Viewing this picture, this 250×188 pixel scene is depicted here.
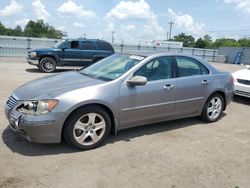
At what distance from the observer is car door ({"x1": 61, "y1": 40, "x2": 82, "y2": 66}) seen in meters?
13.7

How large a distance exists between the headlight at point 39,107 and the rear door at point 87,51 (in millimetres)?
10269

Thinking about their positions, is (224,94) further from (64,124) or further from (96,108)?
(64,124)

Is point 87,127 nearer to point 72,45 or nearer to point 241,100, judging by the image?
point 241,100

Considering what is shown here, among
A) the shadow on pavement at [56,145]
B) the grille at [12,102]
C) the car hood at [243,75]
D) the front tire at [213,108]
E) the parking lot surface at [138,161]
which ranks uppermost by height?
the car hood at [243,75]

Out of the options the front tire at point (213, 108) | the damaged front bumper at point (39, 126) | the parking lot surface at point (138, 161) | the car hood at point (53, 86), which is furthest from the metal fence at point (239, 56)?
the damaged front bumper at point (39, 126)

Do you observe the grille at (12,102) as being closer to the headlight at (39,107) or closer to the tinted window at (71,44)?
the headlight at (39,107)

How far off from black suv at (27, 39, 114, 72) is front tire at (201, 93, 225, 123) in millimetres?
9016

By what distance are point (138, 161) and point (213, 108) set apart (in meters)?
2.75

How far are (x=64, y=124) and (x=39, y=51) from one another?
10.1 m

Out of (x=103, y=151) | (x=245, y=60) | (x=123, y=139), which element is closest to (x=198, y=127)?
(x=123, y=139)

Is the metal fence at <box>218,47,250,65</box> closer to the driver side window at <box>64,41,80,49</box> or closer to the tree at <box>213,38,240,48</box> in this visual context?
the driver side window at <box>64,41,80,49</box>

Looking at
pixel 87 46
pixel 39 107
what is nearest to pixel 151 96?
pixel 39 107

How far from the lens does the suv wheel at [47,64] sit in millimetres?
13270

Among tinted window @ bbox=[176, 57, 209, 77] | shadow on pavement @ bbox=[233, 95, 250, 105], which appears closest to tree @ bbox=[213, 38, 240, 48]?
shadow on pavement @ bbox=[233, 95, 250, 105]
